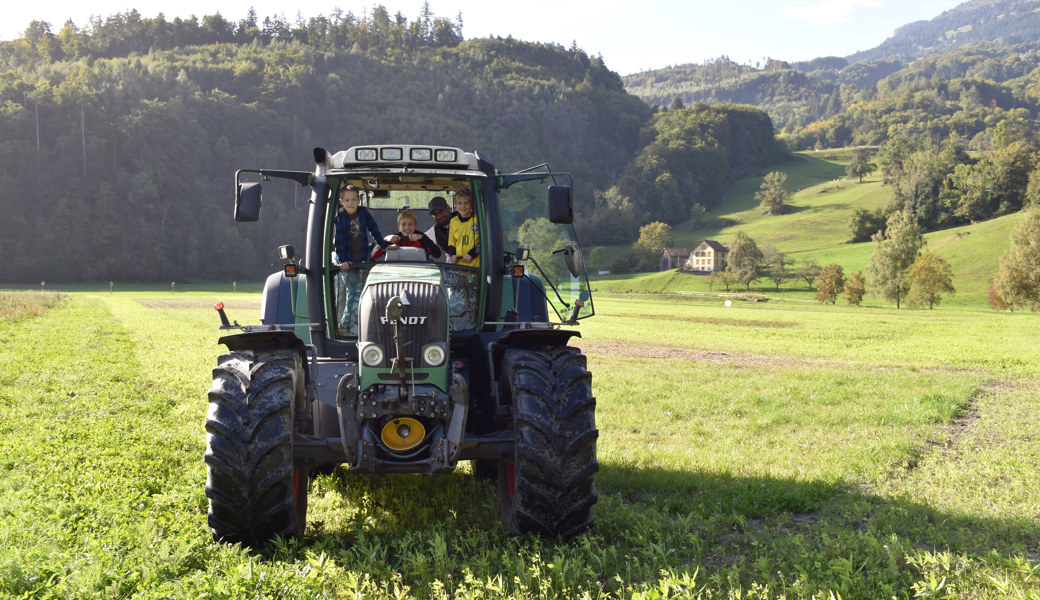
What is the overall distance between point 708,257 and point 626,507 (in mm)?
112209

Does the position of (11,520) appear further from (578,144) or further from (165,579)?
(578,144)

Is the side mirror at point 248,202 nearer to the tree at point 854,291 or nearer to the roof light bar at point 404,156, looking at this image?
the roof light bar at point 404,156

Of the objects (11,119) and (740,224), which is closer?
(11,119)

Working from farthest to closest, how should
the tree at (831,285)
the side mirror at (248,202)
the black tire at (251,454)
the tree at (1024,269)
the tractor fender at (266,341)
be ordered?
the tree at (831,285) < the tree at (1024,269) < the side mirror at (248,202) < the tractor fender at (266,341) < the black tire at (251,454)

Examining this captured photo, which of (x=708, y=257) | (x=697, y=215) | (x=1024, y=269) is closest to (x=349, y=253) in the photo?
(x=1024, y=269)

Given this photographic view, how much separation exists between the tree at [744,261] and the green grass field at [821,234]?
2530 mm

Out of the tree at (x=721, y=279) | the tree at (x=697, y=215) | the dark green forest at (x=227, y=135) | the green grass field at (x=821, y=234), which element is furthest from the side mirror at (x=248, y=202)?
the tree at (x=697, y=215)

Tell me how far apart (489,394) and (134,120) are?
121 meters

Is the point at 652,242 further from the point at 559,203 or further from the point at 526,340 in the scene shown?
the point at 526,340

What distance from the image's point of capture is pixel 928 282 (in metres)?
62.1

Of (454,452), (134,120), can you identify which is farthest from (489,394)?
(134,120)

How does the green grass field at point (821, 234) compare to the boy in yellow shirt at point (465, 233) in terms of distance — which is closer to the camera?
the boy in yellow shirt at point (465, 233)

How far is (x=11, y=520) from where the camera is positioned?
5.35 m

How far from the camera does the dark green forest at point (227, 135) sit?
98.0m
